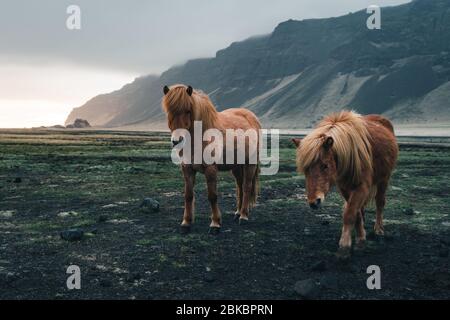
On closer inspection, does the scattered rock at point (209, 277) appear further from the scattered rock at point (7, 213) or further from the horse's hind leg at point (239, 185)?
the scattered rock at point (7, 213)

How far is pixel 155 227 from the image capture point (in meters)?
9.07

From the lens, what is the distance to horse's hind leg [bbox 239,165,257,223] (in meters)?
9.66

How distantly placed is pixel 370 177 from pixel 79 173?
52.8 feet

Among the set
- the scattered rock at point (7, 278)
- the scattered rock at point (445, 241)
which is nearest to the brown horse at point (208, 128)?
the scattered rock at point (7, 278)

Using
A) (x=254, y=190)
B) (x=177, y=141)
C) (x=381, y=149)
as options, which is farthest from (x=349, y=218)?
(x=254, y=190)

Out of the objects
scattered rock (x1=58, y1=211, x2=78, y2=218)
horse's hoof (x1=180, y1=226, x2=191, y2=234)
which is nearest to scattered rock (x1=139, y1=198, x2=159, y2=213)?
scattered rock (x1=58, y1=211, x2=78, y2=218)

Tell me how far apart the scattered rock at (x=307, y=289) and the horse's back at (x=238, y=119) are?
13.8 feet

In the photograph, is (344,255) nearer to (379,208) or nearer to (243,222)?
(379,208)

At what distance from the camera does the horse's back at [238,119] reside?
9.42 meters

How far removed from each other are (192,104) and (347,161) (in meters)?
3.02

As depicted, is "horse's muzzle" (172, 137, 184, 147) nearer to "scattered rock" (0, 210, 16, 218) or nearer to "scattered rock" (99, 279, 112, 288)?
"scattered rock" (99, 279, 112, 288)

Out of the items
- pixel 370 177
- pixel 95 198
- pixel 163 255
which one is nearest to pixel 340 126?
pixel 370 177
